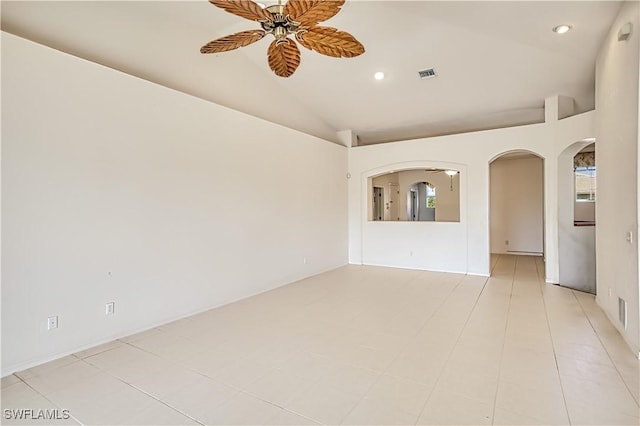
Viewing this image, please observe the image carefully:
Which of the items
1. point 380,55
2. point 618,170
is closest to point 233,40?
point 380,55

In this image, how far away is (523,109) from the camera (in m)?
6.09

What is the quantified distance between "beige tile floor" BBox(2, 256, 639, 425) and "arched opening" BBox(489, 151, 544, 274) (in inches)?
209

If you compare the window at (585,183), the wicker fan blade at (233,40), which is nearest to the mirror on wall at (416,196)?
the window at (585,183)

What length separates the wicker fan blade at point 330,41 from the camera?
2744 mm

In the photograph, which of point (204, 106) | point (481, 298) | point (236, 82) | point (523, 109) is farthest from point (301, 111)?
point (481, 298)

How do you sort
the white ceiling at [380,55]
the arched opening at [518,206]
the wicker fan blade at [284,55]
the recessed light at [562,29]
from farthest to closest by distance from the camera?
the arched opening at [518,206]
the recessed light at [562,29]
the white ceiling at [380,55]
the wicker fan blade at [284,55]

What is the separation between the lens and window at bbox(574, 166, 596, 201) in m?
8.39

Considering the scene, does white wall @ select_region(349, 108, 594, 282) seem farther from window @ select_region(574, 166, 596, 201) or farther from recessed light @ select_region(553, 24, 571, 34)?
window @ select_region(574, 166, 596, 201)

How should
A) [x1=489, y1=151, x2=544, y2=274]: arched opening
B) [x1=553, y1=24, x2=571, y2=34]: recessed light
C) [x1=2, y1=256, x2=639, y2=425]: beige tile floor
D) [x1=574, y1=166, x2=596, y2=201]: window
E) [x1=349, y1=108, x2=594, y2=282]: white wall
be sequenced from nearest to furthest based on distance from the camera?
1. [x1=2, y1=256, x2=639, y2=425]: beige tile floor
2. [x1=553, y1=24, x2=571, y2=34]: recessed light
3. [x1=349, y1=108, x2=594, y2=282]: white wall
4. [x1=574, y1=166, x2=596, y2=201]: window
5. [x1=489, y1=151, x2=544, y2=274]: arched opening

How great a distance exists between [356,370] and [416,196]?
1181 cm

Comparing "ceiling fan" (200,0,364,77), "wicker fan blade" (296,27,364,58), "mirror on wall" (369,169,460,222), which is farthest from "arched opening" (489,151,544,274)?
"ceiling fan" (200,0,364,77)

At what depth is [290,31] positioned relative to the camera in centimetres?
278

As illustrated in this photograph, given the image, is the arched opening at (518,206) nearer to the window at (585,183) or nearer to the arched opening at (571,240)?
the window at (585,183)

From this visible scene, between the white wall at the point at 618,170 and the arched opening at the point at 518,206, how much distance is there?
16.5ft
